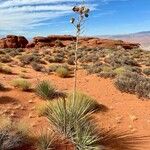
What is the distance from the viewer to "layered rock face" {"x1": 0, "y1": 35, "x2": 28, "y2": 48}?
57.0m

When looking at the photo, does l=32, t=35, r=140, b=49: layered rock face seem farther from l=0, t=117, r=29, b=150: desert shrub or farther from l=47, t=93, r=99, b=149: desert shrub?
l=0, t=117, r=29, b=150: desert shrub

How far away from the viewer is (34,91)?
38.9 feet

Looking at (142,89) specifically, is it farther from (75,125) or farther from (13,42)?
(13,42)

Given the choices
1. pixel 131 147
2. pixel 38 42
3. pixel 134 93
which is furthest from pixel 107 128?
pixel 38 42

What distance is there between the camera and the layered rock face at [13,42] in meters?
57.0

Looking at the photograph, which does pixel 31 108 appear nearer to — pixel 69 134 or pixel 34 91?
pixel 34 91

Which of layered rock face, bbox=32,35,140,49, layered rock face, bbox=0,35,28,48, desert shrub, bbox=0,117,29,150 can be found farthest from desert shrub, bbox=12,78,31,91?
layered rock face, bbox=0,35,28,48

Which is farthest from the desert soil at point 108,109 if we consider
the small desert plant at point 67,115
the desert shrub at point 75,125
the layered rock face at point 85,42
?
the layered rock face at point 85,42

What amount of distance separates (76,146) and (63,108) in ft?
3.51

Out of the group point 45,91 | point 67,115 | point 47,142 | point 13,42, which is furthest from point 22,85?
point 13,42

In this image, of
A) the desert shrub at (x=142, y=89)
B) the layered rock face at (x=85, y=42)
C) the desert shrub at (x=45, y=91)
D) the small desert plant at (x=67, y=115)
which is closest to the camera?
the small desert plant at (x=67, y=115)

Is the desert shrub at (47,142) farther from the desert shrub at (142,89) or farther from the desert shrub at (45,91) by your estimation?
the desert shrub at (142,89)

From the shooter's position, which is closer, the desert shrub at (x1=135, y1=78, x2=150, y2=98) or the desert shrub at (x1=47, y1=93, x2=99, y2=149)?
the desert shrub at (x1=47, y1=93, x2=99, y2=149)

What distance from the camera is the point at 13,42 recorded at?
58.5 metres
